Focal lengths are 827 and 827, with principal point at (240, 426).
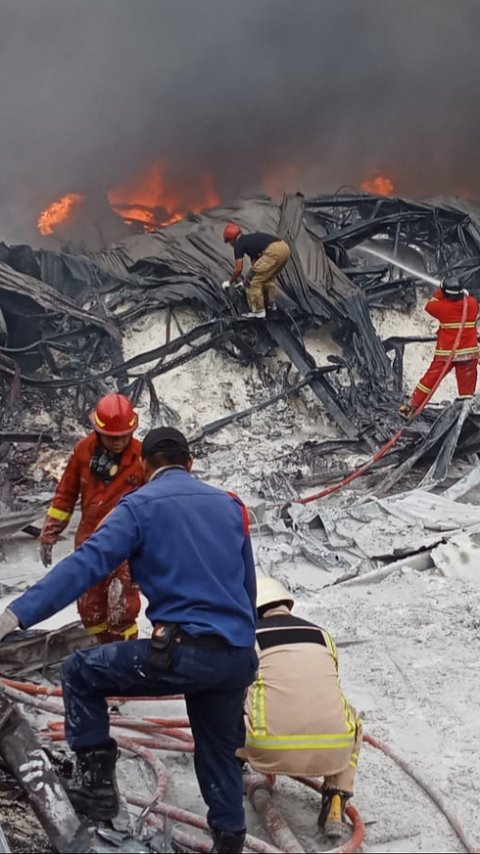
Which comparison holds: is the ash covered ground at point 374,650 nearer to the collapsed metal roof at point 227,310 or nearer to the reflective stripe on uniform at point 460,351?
the collapsed metal roof at point 227,310

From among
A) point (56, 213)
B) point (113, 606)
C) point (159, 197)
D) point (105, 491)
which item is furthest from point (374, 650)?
point (159, 197)

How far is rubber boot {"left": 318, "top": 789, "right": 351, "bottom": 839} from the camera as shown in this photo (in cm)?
309

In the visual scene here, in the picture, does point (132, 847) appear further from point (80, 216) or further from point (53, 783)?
point (80, 216)

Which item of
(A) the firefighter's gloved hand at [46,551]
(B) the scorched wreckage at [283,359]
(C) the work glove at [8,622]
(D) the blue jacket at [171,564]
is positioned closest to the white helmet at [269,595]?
(D) the blue jacket at [171,564]

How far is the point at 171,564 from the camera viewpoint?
8.63ft

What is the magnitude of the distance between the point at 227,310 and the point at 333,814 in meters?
7.92

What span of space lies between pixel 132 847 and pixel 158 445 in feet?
4.22

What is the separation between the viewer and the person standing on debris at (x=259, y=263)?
32.9 ft

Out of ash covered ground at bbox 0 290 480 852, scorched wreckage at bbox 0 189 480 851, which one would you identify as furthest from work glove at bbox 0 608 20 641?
scorched wreckage at bbox 0 189 480 851

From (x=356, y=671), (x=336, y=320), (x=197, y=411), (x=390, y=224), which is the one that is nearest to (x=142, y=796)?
(x=356, y=671)

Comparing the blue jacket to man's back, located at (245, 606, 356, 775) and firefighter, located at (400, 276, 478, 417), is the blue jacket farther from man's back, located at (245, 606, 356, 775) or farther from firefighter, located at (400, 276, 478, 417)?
firefighter, located at (400, 276, 478, 417)

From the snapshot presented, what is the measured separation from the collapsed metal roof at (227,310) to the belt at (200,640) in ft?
19.5

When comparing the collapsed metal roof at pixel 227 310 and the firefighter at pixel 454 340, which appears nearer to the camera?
the firefighter at pixel 454 340

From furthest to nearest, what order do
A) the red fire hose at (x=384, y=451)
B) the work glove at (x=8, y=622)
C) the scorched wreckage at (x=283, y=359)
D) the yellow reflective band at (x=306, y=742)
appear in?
the red fire hose at (x=384, y=451) < the scorched wreckage at (x=283, y=359) < the yellow reflective band at (x=306, y=742) < the work glove at (x=8, y=622)
